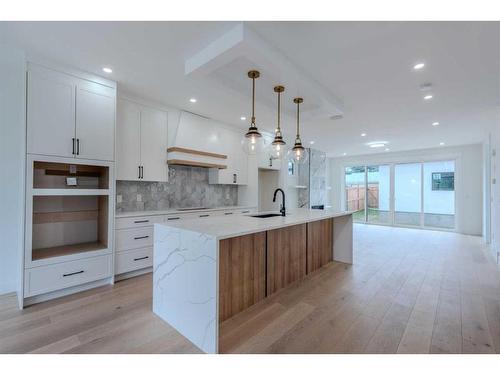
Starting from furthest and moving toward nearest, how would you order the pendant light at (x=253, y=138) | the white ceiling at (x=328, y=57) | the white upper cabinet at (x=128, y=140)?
1. the white upper cabinet at (x=128, y=140)
2. the pendant light at (x=253, y=138)
3. the white ceiling at (x=328, y=57)

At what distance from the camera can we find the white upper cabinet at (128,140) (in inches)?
132

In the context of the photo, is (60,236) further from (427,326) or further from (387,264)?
(387,264)

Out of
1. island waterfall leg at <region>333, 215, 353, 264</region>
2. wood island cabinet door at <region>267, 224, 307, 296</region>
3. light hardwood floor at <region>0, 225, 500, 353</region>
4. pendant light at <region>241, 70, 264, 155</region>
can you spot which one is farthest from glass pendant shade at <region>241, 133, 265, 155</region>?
island waterfall leg at <region>333, 215, 353, 264</region>

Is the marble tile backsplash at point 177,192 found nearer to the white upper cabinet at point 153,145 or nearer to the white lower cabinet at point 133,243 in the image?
the white upper cabinet at point 153,145

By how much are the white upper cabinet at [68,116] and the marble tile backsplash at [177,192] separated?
3.05 ft

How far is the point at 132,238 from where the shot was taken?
3215 mm

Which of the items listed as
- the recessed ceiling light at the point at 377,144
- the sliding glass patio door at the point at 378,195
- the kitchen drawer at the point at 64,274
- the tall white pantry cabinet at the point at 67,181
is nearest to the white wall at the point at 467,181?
the sliding glass patio door at the point at 378,195

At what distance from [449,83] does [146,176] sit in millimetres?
4250

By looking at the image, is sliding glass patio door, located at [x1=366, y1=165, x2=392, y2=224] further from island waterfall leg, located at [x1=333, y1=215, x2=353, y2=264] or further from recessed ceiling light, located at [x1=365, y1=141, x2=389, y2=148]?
island waterfall leg, located at [x1=333, y1=215, x2=353, y2=264]

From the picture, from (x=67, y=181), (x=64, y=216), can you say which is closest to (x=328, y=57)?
(x=67, y=181)

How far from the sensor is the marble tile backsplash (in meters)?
3.74

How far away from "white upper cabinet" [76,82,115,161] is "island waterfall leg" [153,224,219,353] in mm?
1398

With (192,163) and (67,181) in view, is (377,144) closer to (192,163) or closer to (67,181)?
(192,163)
